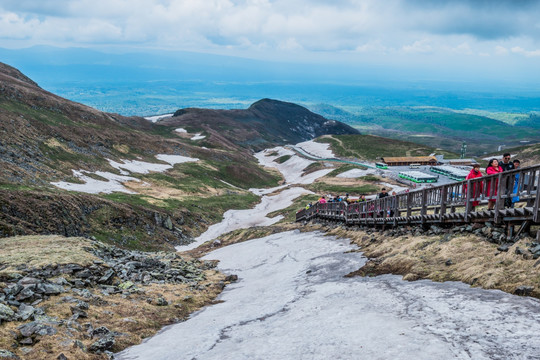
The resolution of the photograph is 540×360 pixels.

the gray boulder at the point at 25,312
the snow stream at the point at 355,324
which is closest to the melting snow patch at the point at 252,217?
the gray boulder at the point at 25,312

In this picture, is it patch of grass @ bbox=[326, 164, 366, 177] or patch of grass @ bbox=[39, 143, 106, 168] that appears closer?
patch of grass @ bbox=[39, 143, 106, 168]

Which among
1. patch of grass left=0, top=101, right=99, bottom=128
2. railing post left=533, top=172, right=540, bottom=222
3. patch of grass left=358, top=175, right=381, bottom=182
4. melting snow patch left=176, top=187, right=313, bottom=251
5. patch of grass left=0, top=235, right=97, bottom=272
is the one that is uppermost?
patch of grass left=0, top=101, right=99, bottom=128

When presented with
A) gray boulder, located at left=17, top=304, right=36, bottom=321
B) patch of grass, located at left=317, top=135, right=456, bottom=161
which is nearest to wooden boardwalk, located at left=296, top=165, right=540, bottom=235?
gray boulder, located at left=17, top=304, right=36, bottom=321

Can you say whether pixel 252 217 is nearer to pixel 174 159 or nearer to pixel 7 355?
pixel 174 159

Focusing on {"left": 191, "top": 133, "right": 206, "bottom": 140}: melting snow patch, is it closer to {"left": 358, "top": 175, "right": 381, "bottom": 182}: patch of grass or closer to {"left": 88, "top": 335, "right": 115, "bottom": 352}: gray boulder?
{"left": 358, "top": 175, "right": 381, "bottom": 182}: patch of grass

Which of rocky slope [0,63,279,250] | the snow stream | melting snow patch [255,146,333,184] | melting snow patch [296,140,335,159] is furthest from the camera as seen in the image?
melting snow patch [296,140,335,159]

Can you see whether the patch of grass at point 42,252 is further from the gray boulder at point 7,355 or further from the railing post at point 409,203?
the railing post at point 409,203

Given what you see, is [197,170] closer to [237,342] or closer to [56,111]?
[56,111]
